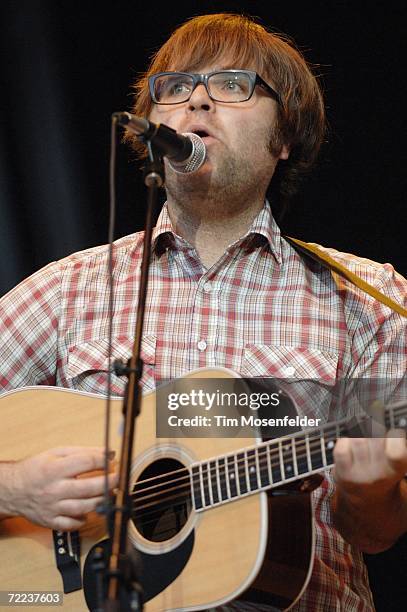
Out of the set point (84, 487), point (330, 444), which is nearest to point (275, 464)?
point (330, 444)

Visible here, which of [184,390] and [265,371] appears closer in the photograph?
[184,390]

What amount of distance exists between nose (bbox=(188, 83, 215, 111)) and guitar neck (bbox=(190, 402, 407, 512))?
1.07m

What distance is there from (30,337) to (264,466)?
95 centimetres

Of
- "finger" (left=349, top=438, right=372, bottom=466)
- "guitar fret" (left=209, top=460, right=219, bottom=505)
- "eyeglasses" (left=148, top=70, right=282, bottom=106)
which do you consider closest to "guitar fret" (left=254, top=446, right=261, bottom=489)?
"guitar fret" (left=209, top=460, right=219, bottom=505)

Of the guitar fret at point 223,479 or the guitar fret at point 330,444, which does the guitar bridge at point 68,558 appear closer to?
the guitar fret at point 223,479

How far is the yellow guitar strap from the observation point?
2365mm

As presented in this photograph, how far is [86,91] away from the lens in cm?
314

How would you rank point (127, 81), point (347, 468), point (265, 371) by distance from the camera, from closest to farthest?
point (347, 468) → point (265, 371) → point (127, 81)

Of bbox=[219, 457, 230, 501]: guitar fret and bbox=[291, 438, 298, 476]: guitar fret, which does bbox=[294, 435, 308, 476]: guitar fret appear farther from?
bbox=[219, 457, 230, 501]: guitar fret

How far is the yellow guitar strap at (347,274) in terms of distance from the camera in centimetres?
237

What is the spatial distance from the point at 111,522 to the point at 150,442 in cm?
57

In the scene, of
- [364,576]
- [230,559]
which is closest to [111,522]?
[230,559]

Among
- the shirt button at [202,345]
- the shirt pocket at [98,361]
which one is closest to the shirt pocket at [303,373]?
the shirt button at [202,345]

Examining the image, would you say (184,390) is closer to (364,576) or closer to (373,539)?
(373,539)
